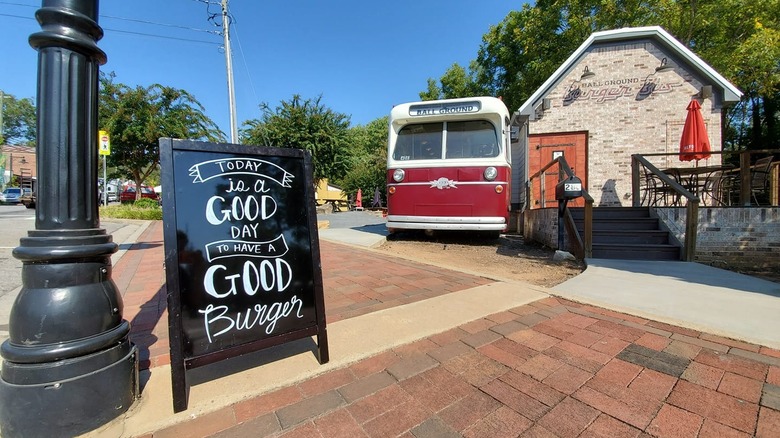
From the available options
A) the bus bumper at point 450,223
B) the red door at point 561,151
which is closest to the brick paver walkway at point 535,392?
the bus bumper at point 450,223

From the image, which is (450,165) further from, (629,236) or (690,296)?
(690,296)

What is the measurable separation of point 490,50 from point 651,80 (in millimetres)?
12627

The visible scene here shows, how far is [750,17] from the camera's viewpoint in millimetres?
14195

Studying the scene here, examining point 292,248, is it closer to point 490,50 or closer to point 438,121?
point 438,121

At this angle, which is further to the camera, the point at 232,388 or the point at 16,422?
the point at 232,388

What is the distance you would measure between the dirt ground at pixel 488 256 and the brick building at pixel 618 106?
2.78 meters

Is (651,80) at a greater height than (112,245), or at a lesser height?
greater

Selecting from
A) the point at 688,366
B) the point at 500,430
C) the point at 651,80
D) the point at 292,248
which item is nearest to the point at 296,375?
the point at 292,248

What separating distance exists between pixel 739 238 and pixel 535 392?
6.71m

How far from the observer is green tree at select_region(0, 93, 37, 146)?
52469 mm

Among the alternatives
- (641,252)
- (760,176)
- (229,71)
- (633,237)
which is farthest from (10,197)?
(760,176)

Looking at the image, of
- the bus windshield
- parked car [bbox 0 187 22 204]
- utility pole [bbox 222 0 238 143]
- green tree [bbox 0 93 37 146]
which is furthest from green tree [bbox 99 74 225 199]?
green tree [bbox 0 93 37 146]

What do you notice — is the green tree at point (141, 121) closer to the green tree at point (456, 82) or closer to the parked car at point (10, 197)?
the green tree at point (456, 82)

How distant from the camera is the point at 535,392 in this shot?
6.62ft
